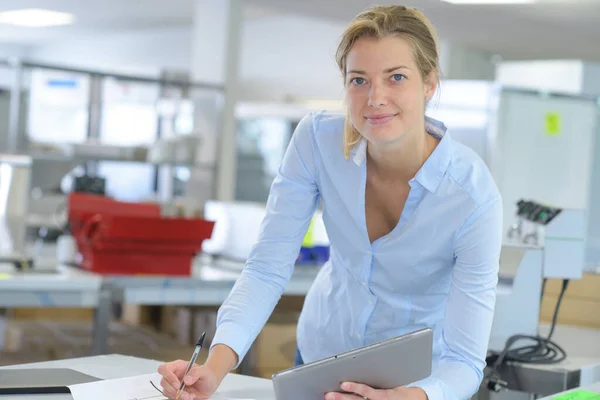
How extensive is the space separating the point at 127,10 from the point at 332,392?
323 inches

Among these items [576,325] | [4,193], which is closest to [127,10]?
[4,193]

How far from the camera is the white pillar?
21.1 feet

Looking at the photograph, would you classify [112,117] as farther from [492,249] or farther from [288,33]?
[492,249]

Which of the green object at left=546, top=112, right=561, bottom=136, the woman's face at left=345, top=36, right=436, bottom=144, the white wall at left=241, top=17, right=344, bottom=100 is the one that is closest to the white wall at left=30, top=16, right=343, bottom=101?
the white wall at left=241, top=17, right=344, bottom=100

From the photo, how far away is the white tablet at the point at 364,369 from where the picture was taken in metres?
1.33

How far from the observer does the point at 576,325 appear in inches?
104

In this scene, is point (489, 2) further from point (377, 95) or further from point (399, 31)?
point (377, 95)

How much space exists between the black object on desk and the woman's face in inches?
27.0

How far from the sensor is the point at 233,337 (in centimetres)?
160

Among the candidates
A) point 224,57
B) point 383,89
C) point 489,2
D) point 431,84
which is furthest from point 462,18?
point 383,89

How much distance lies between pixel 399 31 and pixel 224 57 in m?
5.06

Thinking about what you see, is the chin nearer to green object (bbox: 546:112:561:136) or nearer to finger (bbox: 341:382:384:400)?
finger (bbox: 341:382:384:400)

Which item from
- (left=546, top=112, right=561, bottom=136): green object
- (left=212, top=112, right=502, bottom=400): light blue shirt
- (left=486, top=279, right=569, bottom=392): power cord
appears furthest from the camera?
(left=546, top=112, right=561, bottom=136): green object

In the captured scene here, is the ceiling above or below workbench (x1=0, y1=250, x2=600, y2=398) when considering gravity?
above
